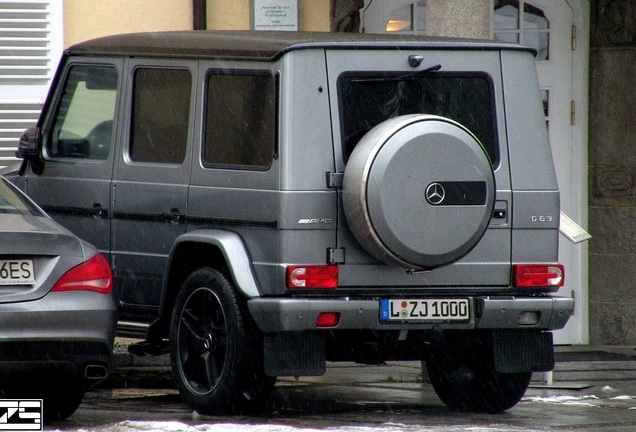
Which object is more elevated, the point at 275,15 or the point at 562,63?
the point at 275,15

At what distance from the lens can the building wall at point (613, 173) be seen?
43.8 feet

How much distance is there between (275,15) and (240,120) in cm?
437

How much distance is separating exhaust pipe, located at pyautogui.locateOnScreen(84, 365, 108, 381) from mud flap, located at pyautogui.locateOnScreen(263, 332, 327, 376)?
2.75 ft

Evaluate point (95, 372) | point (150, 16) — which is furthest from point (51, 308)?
point (150, 16)

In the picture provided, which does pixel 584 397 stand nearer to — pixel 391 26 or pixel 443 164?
pixel 443 164

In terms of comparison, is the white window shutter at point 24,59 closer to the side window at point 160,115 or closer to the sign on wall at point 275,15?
the sign on wall at point 275,15

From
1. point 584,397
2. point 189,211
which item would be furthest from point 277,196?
point 584,397

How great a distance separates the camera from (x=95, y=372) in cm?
745

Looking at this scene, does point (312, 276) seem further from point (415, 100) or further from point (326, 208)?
point (415, 100)

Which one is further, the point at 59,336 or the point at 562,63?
the point at 562,63

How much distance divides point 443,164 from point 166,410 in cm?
219

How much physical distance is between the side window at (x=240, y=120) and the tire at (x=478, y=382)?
1648 millimetres

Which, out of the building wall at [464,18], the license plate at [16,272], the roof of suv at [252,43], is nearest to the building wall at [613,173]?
the building wall at [464,18]

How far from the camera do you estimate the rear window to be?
795 centimetres
